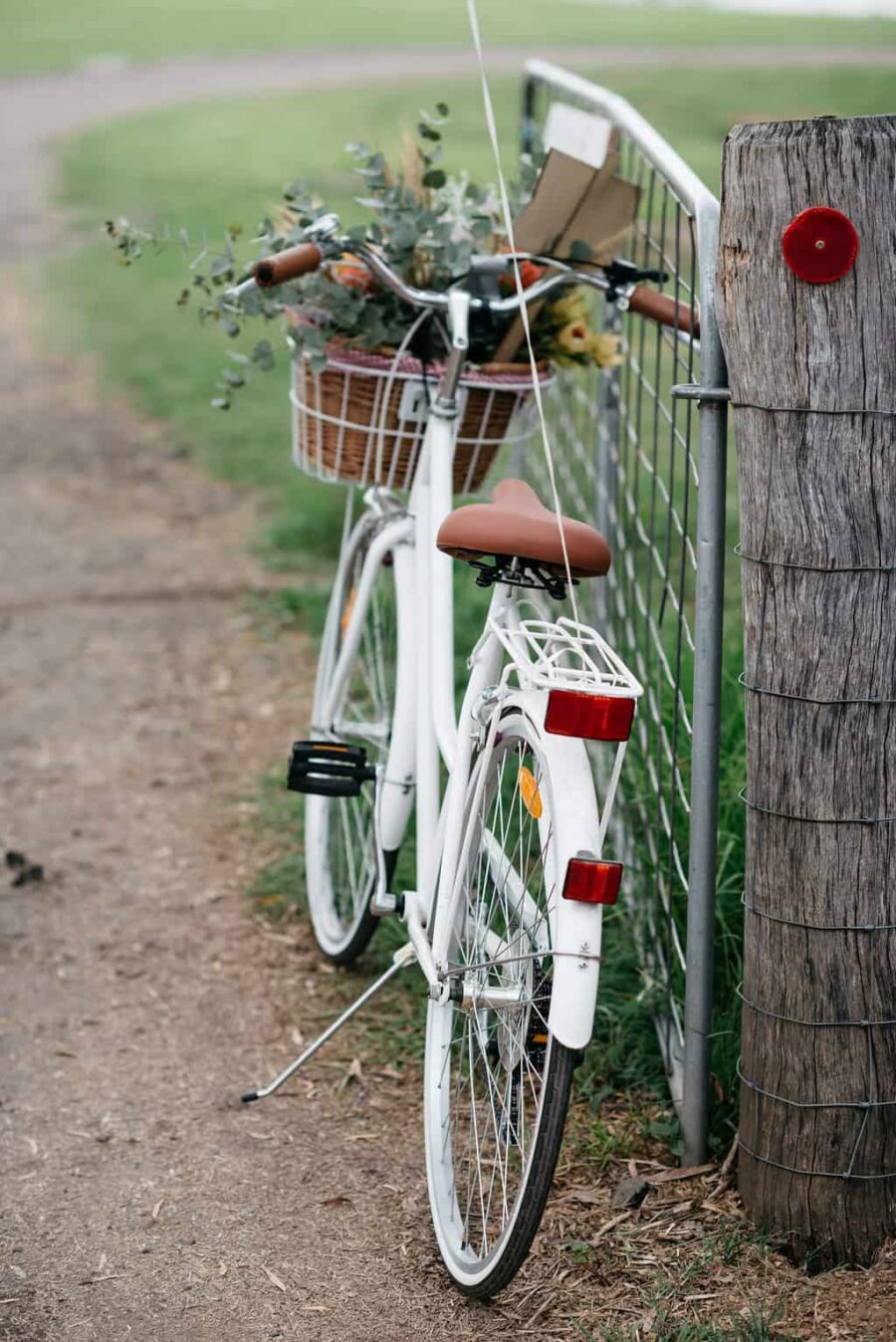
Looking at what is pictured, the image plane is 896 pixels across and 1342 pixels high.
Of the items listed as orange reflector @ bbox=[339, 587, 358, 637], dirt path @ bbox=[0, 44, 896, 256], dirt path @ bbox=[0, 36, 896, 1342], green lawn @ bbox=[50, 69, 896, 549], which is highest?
dirt path @ bbox=[0, 44, 896, 256]

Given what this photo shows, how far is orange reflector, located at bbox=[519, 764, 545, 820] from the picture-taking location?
2.50m

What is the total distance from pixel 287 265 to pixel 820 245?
1.06 meters

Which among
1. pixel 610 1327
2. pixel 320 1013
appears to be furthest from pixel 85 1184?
pixel 610 1327

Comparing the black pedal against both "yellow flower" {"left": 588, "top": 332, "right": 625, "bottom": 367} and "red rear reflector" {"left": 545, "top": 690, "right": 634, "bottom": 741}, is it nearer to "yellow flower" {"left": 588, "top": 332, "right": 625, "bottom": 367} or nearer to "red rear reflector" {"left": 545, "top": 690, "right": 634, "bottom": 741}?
"yellow flower" {"left": 588, "top": 332, "right": 625, "bottom": 367}

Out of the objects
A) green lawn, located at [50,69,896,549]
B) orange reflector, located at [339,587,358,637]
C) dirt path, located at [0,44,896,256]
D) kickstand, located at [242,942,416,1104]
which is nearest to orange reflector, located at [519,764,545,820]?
kickstand, located at [242,942,416,1104]

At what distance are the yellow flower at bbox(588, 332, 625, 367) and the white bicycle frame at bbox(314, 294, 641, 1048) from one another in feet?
1.45

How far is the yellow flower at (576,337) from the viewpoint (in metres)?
3.36

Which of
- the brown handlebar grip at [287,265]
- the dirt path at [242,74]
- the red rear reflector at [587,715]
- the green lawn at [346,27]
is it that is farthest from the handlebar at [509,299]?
the green lawn at [346,27]

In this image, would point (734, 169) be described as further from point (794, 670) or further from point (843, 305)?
point (794, 670)

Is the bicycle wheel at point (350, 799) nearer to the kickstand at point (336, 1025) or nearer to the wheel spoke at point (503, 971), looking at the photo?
the kickstand at point (336, 1025)

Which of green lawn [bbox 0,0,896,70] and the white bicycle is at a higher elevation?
green lawn [bbox 0,0,896,70]

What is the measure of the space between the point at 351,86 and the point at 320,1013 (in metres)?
22.3

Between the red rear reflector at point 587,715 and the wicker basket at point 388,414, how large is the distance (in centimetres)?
114

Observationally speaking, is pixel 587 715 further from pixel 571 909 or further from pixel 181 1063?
pixel 181 1063
